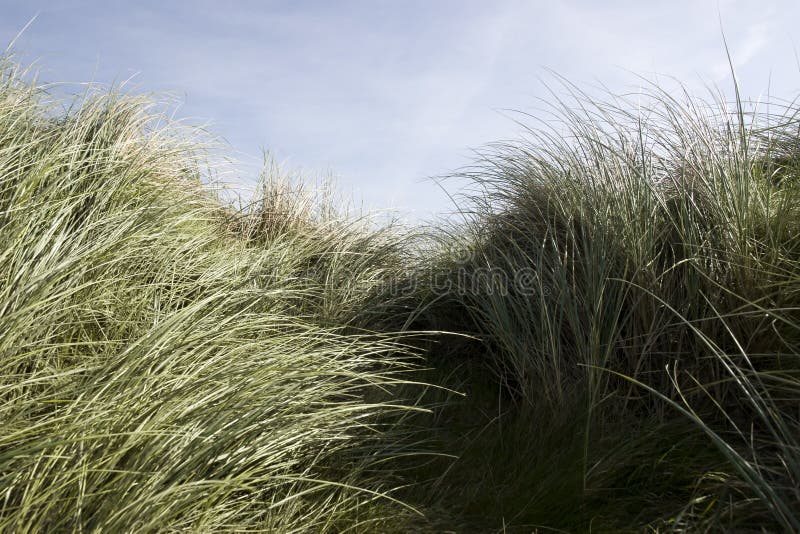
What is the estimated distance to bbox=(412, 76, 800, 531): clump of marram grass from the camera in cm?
158

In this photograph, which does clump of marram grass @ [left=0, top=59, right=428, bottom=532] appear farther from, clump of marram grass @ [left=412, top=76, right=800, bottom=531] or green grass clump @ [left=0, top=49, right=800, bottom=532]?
clump of marram grass @ [left=412, top=76, right=800, bottom=531]

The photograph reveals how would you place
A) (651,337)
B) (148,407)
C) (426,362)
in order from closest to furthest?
(148,407)
(651,337)
(426,362)

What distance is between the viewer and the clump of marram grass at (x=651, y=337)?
62.3 inches

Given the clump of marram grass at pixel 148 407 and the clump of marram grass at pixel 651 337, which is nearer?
the clump of marram grass at pixel 148 407

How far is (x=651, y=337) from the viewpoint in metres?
2.06

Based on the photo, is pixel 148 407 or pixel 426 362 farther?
pixel 426 362

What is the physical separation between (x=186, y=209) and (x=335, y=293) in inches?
41.8

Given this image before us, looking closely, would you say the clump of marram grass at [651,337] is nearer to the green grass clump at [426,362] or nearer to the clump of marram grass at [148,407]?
the green grass clump at [426,362]

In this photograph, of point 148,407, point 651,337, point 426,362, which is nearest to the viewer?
point 148,407

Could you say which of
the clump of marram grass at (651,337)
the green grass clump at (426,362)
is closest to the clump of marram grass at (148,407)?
the green grass clump at (426,362)

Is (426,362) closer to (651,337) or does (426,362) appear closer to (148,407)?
(651,337)

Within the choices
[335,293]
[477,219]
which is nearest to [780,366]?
[477,219]

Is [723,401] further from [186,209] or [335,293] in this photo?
[186,209]

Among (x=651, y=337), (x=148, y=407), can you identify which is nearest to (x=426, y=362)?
(x=651, y=337)
